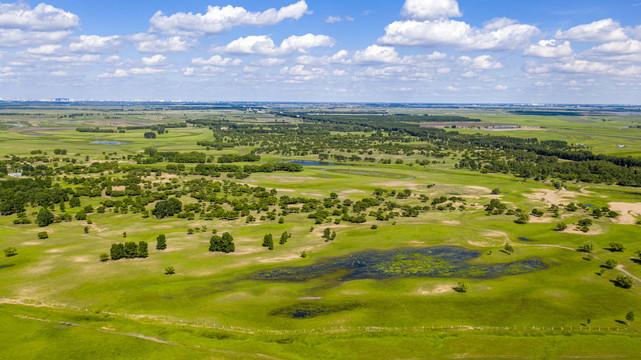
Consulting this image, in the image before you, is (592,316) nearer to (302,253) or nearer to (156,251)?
(302,253)

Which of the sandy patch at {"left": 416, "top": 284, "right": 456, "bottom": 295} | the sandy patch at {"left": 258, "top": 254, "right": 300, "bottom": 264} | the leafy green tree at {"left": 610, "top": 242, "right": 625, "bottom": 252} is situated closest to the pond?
the sandy patch at {"left": 258, "top": 254, "right": 300, "bottom": 264}

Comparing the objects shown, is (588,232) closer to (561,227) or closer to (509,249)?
(561,227)

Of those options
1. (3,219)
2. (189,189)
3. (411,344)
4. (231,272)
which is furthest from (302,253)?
Answer: (3,219)

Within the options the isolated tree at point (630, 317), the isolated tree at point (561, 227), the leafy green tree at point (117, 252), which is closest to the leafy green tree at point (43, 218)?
the leafy green tree at point (117, 252)

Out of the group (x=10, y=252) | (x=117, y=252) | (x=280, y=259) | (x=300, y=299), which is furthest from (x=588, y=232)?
(x=10, y=252)

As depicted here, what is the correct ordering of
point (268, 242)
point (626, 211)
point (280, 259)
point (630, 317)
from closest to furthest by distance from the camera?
point (630, 317), point (280, 259), point (268, 242), point (626, 211)
